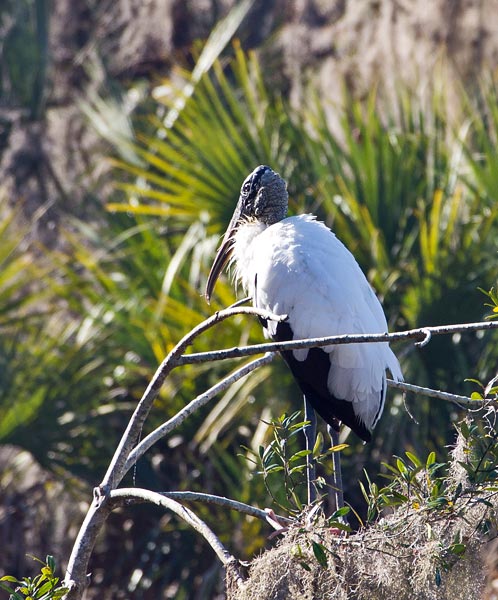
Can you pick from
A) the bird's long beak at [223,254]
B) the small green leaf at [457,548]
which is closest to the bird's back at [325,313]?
the bird's long beak at [223,254]

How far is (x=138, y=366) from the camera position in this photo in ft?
16.5

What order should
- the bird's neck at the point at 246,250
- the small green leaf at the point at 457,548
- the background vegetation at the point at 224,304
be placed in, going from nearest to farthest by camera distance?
the small green leaf at the point at 457,548, the bird's neck at the point at 246,250, the background vegetation at the point at 224,304

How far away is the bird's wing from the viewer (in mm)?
2924

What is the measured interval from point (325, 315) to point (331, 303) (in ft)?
0.12

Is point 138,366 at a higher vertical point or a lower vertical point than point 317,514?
lower

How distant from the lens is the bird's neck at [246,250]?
324 cm

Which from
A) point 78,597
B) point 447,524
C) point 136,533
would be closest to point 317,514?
point 447,524

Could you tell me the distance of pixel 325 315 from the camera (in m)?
2.93

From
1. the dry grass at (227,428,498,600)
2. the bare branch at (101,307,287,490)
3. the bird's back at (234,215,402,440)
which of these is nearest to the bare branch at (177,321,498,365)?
the bare branch at (101,307,287,490)

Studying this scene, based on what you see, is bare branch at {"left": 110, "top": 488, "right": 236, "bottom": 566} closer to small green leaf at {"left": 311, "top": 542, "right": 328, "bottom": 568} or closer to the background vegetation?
small green leaf at {"left": 311, "top": 542, "right": 328, "bottom": 568}

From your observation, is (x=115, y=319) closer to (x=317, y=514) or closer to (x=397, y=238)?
(x=397, y=238)

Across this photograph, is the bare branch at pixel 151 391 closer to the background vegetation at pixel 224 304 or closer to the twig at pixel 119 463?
the twig at pixel 119 463

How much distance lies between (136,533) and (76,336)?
1.05m

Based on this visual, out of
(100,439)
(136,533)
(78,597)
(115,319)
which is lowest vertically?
(136,533)
